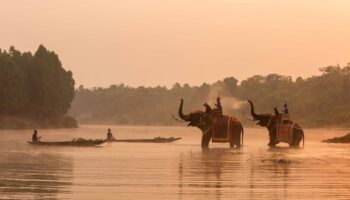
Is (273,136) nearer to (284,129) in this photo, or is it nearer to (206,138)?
(284,129)

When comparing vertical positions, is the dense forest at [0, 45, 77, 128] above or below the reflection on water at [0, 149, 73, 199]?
above

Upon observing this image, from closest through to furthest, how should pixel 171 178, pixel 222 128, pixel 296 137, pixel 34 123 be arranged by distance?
pixel 171 178, pixel 222 128, pixel 296 137, pixel 34 123

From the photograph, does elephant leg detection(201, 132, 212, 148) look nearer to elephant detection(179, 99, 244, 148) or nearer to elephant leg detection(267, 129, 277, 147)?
elephant detection(179, 99, 244, 148)

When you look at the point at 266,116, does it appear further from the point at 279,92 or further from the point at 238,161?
the point at 279,92

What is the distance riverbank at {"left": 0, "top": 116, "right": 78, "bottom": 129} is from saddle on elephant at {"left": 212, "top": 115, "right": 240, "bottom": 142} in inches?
2786

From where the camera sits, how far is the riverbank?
116 meters

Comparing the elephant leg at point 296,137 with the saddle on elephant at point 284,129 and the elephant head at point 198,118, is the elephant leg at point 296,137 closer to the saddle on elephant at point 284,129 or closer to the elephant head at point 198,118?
the saddle on elephant at point 284,129

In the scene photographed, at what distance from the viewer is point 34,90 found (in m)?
125

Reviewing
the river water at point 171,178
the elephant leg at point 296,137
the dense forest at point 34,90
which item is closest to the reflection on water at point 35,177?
the river water at point 171,178

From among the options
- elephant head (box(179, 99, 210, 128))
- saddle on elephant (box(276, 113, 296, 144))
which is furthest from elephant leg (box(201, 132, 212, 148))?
saddle on elephant (box(276, 113, 296, 144))

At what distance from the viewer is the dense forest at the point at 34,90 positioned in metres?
116

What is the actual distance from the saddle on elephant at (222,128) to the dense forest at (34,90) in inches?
2768

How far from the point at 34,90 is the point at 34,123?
5363mm

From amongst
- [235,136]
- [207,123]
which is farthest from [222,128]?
[235,136]
